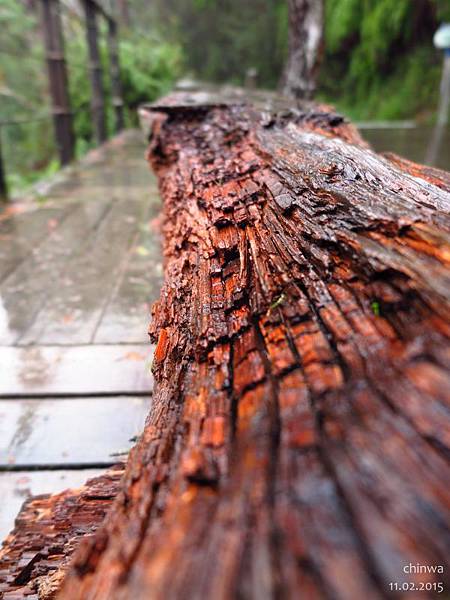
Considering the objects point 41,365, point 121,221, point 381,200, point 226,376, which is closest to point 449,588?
point 226,376

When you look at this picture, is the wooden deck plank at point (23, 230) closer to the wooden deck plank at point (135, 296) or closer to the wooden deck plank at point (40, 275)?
the wooden deck plank at point (40, 275)

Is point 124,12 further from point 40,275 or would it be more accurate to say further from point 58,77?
point 40,275

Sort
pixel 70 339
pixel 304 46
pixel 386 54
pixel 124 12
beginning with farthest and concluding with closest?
pixel 124 12 → pixel 386 54 → pixel 304 46 → pixel 70 339

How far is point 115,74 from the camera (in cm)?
726

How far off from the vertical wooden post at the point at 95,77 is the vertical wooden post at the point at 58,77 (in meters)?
1.45

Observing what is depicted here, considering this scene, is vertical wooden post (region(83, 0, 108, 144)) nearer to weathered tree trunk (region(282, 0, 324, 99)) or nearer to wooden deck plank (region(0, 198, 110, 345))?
weathered tree trunk (region(282, 0, 324, 99))

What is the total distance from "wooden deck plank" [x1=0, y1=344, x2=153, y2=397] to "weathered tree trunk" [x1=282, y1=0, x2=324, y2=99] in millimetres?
3689

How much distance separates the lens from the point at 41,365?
160cm

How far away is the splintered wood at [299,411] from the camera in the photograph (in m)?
0.42

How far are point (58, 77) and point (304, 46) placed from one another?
243cm

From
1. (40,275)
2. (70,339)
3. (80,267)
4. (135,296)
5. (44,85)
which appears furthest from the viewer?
(44,85)

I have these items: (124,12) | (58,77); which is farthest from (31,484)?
(124,12)

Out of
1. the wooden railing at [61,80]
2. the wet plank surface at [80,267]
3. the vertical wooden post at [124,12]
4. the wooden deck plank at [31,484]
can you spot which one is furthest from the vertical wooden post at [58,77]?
the vertical wooden post at [124,12]

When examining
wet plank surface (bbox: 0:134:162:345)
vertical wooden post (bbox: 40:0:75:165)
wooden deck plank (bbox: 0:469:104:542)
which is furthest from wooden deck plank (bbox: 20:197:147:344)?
vertical wooden post (bbox: 40:0:75:165)
